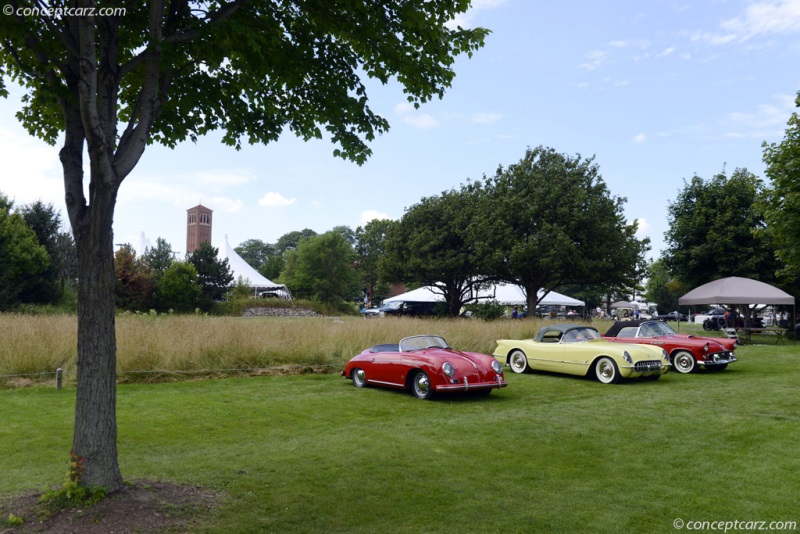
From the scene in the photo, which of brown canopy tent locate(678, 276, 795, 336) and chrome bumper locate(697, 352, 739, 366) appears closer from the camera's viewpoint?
chrome bumper locate(697, 352, 739, 366)

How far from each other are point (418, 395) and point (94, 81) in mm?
7923

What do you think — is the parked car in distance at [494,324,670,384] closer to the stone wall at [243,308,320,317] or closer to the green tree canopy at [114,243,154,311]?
the green tree canopy at [114,243,154,311]

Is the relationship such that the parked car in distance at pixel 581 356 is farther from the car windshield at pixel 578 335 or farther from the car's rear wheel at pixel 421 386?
the car's rear wheel at pixel 421 386

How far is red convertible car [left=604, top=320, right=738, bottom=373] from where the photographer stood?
14.9 metres

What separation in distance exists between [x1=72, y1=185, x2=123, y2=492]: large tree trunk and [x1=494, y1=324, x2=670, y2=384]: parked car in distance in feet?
35.3

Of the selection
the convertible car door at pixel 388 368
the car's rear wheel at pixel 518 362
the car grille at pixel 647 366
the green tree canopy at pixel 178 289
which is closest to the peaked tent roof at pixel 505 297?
the green tree canopy at pixel 178 289

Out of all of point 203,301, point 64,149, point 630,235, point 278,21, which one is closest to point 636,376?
point 278,21

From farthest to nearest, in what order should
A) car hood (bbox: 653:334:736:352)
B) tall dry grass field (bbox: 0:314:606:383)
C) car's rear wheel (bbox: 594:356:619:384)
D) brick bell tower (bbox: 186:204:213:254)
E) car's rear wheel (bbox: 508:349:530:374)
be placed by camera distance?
1. brick bell tower (bbox: 186:204:213:254)
2. car hood (bbox: 653:334:736:352)
3. car's rear wheel (bbox: 508:349:530:374)
4. car's rear wheel (bbox: 594:356:619:384)
5. tall dry grass field (bbox: 0:314:606:383)

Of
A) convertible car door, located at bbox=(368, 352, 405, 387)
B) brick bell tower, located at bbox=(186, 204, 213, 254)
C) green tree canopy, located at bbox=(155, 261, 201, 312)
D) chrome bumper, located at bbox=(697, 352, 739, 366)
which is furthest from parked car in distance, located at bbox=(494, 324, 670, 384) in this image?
brick bell tower, located at bbox=(186, 204, 213, 254)

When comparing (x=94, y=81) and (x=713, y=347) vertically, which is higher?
(x=94, y=81)

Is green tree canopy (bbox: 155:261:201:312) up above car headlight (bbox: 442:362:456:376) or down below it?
above

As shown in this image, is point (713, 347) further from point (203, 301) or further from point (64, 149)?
point (203, 301)

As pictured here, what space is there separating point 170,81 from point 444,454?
481cm

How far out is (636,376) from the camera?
13172mm
